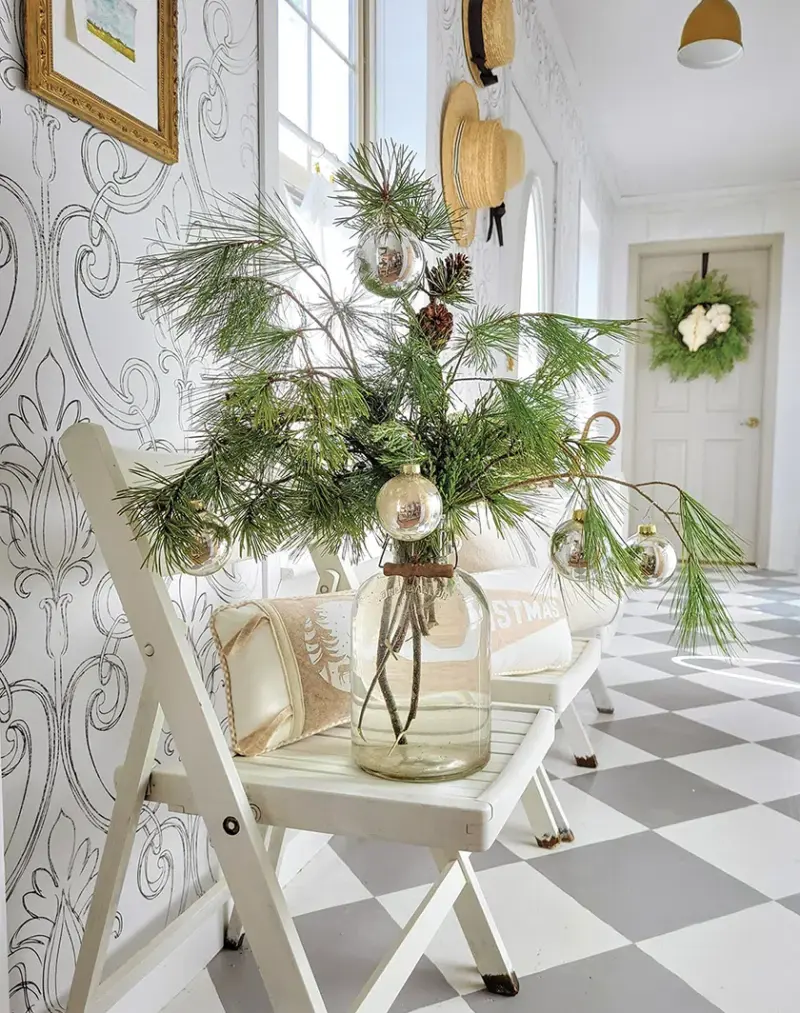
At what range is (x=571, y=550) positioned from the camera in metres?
0.88

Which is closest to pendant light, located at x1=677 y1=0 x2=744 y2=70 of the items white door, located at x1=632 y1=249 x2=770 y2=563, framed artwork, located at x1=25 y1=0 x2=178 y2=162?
framed artwork, located at x1=25 y1=0 x2=178 y2=162

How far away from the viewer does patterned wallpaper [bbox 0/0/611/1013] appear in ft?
2.89

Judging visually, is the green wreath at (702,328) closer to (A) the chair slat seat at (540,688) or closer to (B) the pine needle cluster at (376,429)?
(A) the chair slat seat at (540,688)

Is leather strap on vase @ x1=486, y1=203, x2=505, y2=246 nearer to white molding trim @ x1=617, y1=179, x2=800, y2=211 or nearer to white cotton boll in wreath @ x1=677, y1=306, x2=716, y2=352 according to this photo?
white cotton boll in wreath @ x1=677, y1=306, x2=716, y2=352

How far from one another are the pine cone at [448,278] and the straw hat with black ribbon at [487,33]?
5.62ft

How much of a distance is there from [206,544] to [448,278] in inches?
14.5

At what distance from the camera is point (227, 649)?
0.97 metres

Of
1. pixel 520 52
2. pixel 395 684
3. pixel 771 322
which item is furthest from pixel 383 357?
pixel 771 322

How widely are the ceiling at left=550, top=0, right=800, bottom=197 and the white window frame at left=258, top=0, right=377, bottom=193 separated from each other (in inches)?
63.2

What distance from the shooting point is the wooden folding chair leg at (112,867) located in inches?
35.9

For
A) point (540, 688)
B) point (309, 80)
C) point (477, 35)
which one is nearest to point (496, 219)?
point (477, 35)

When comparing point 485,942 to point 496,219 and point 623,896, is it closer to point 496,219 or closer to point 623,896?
point 623,896

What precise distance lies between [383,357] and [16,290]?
15.4 inches

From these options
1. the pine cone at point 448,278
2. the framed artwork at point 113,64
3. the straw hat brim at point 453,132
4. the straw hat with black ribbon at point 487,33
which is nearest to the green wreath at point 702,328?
the straw hat with black ribbon at point 487,33
